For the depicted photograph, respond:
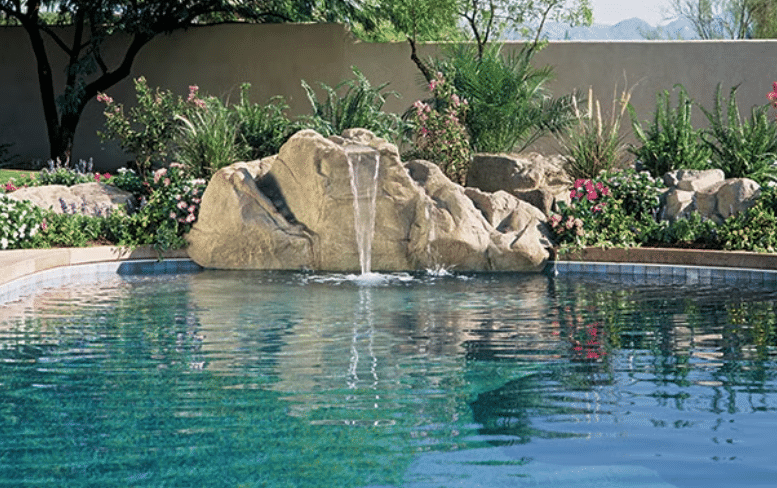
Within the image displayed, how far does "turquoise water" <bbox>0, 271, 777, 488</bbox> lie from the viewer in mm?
4027

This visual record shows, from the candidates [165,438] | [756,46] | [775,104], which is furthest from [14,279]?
[756,46]

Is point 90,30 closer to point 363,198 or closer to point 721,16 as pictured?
point 363,198

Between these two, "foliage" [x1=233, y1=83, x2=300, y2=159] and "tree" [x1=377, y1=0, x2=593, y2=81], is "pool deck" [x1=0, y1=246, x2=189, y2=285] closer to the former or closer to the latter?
"foliage" [x1=233, y1=83, x2=300, y2=159]

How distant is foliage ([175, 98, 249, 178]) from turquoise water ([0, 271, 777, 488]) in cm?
365

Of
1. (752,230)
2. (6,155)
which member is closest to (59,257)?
(752,230)

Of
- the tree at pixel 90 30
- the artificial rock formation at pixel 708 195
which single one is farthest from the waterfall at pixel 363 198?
the tree at pixel 90 30

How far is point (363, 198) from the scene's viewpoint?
10195mm

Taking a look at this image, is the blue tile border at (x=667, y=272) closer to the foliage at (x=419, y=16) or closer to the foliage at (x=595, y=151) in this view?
the foliage at (x=595, y=151)

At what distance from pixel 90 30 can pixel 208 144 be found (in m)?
8.04

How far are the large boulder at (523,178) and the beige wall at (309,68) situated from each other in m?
6.02

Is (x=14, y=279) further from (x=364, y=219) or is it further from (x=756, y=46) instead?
(x=756, y=46)

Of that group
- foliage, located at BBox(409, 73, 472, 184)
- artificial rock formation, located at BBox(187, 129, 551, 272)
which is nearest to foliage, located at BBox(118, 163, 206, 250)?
artificial rock formation, located at BBox(187, 129, 551, 272)

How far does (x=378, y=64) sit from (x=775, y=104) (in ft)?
27.3

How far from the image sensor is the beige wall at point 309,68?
57.6 ft
